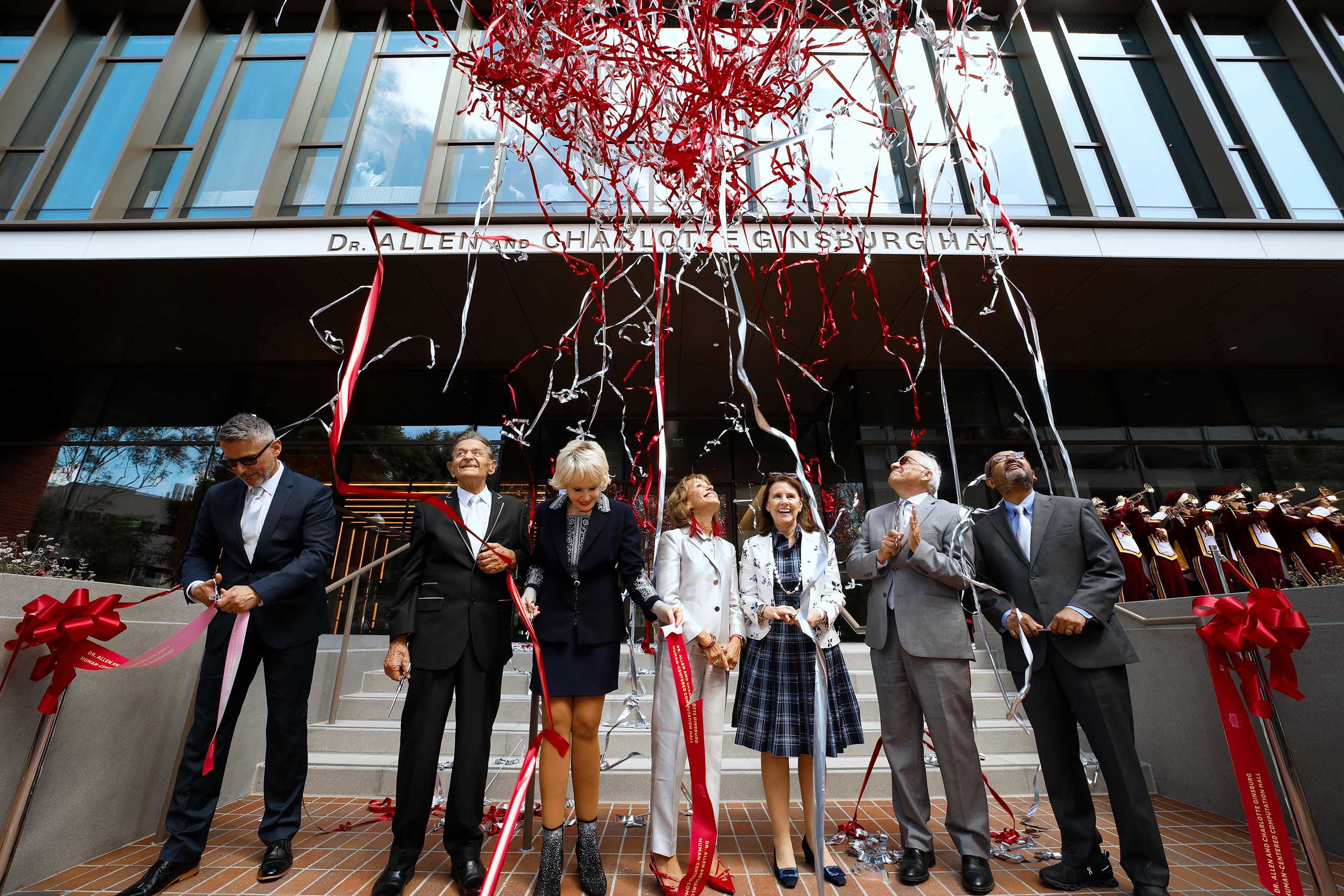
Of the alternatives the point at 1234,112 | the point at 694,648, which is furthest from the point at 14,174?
the point at 1234,112

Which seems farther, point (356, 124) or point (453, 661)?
point (356, 124)

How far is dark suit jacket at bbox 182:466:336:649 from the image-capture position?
2.36m

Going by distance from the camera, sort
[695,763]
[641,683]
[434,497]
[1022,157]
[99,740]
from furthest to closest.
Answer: [1022,157]
[641,683]
[99,740]
[434,497]
[695,763]

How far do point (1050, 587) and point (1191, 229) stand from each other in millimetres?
5654

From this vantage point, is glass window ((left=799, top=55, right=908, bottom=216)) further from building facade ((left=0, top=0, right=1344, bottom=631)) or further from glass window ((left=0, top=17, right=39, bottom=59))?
glass window ((left=0, top=17, right=39, bottom=59))

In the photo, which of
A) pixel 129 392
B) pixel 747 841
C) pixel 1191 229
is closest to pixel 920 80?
pixel 1191 229

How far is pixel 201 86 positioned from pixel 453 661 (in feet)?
30.1

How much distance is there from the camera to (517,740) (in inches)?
139

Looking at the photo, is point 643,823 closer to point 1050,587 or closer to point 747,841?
point 747,841

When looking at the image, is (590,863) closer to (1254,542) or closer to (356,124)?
(1254,542)

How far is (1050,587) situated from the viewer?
2.37 metres

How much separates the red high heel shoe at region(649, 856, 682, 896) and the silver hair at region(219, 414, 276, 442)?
2.18 m

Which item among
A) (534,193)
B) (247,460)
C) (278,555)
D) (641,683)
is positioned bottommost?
(641,683)

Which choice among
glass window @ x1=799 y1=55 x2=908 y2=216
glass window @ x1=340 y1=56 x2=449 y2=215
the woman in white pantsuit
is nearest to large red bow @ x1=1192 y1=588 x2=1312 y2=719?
the woman in white pantsuit
